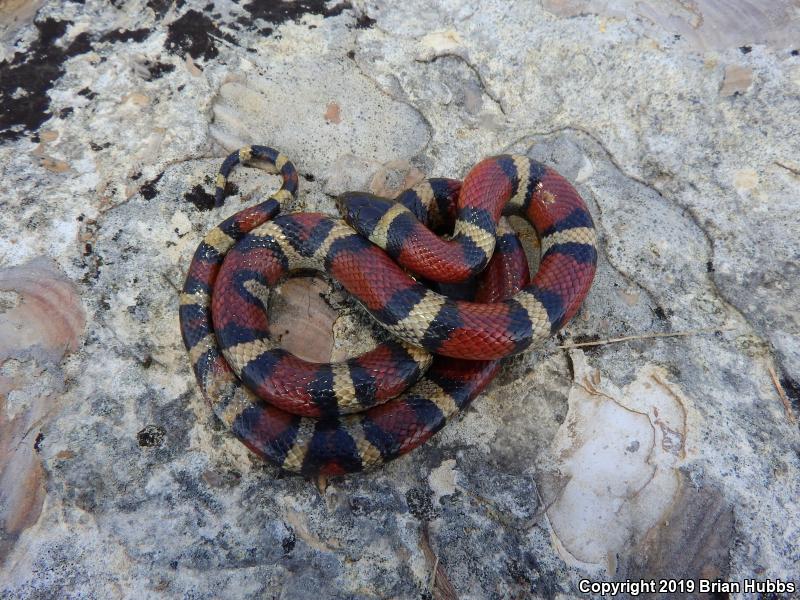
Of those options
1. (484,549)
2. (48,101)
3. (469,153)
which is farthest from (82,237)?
(484,549)

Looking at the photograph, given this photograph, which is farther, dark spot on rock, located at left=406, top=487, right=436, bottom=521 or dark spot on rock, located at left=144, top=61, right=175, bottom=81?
dark spot on rock, located at left=144, top=61, right=175, bottom=81

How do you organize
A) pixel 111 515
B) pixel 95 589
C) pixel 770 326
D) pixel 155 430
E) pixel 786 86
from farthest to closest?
1. pixel 786 86
2. pixel 770 326
3. pixel 155 430
4. pixel 111 515
5. pixel 95 589

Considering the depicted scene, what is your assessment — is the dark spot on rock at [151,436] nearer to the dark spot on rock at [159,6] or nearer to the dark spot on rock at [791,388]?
the dark spot on rock at [159,6]

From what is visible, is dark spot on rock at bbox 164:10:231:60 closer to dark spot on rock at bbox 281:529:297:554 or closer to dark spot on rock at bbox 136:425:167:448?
dark spot on rock at bbox 136:425:167:448

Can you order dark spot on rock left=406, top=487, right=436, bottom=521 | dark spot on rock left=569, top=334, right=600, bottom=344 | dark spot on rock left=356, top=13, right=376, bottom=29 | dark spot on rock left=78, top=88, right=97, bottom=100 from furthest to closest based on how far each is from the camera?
dark spot on rock left=356, top=13, right=376, bottom=29 < dark spot on rock left=78, top=88, right=97, bottom=100 < dark spot on rock left=569, top=334, right=600, bottom=344 < dark spot on rock left=406, top=487, right=436, bottom=521

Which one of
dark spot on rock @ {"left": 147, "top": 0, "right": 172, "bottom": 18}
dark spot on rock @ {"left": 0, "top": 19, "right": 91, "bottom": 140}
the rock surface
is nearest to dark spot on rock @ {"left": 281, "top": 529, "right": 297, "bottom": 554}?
the rock surface

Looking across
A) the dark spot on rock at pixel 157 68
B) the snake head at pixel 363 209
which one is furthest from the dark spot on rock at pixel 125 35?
the snake head at pixel 363 209

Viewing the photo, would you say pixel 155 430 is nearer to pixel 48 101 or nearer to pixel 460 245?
pixel 460 245

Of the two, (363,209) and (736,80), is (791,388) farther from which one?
(363,209)
